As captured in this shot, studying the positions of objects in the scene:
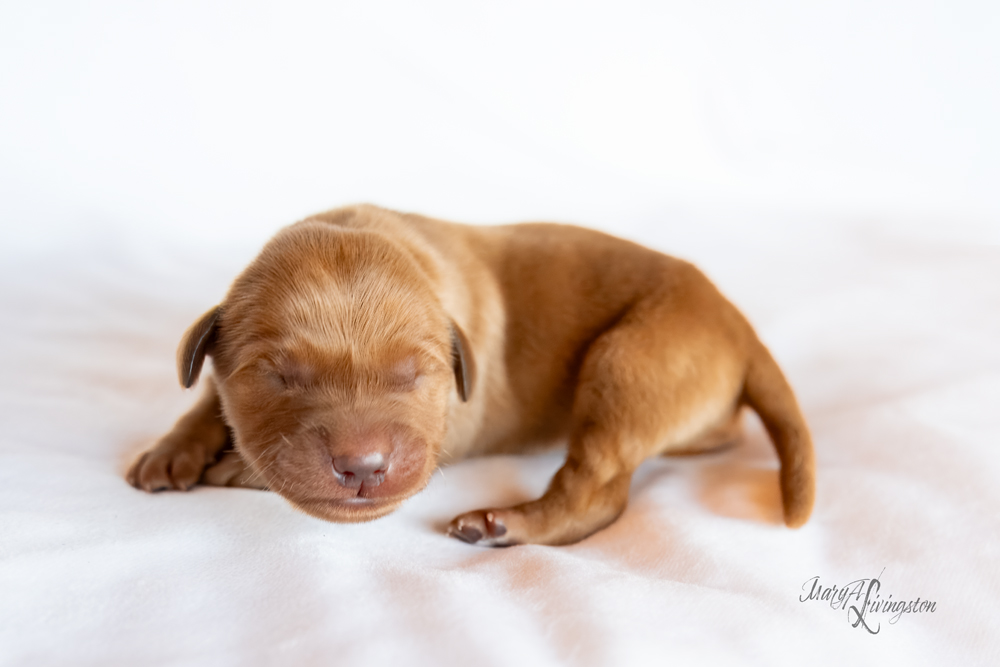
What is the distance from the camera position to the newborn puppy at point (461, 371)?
2.34 m

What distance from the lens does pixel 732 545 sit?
2643mm

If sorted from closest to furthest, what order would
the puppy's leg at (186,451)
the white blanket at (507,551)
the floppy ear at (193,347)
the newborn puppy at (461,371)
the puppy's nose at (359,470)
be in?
the white blanket at (507,551) < the puppy's nose at (359,470) < the newborn puppy at (461,371) < the floppy ear at (193,347) < the puppy's leg at (186,451)

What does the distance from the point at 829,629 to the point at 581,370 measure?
130cm

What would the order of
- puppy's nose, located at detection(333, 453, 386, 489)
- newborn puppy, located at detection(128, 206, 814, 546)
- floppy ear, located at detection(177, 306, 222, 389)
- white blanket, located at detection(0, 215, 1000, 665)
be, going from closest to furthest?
white blanket, located at detection(0, 215, 1000, 665) < puppy's nose, located at detection(333, 453, 386, 489) < newborn puppy, located at detection(128, 206, 814, 546) < floppy ear, located at detection(177, 306, 222, 389)

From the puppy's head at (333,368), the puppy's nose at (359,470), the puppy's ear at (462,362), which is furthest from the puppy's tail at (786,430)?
the puppy's nose at (359,470)

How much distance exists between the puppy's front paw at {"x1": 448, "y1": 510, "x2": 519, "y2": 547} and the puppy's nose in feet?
1.74

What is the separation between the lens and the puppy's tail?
9.12 ft

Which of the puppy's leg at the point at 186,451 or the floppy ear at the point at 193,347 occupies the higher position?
the floppy ear at the point at 193,347

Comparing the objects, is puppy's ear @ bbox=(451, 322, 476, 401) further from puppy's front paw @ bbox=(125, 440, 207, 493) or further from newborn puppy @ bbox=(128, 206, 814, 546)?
puppy's front paw @ bbox=(125, 440, 207, 493)
